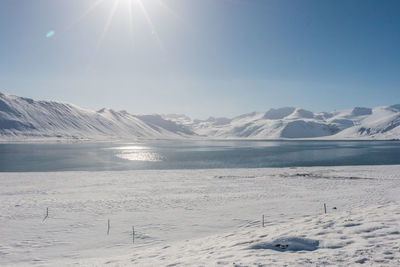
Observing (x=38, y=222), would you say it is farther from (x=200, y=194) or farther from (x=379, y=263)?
(x=379, y=263)

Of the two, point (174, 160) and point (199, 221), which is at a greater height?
point (174, 160)

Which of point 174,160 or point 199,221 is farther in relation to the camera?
point 174,160

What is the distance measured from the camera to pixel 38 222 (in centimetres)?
2553

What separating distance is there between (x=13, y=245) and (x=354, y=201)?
34353 mm

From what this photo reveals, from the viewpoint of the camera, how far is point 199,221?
25.9 m

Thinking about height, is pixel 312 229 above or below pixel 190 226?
above

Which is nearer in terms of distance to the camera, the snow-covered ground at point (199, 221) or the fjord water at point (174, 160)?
the snow-covered ground at point (199, 221)

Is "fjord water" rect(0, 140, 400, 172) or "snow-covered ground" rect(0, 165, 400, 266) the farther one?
"fjord water" rect(0, 140, 400, 172)

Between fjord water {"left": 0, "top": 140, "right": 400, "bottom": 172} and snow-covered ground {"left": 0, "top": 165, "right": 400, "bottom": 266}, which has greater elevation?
fjord water {"left": 0, "top": 140, "right": 400, "bottom": 172}

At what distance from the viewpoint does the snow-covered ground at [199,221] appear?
1386cm

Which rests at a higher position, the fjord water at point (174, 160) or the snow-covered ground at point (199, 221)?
the fjord water at point (174, 160)

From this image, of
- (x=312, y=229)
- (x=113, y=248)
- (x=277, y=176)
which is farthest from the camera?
(x=277, y=176)

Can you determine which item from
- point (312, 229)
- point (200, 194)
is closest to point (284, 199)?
point (200, 194)

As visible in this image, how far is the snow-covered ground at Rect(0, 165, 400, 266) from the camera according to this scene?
13.9m
